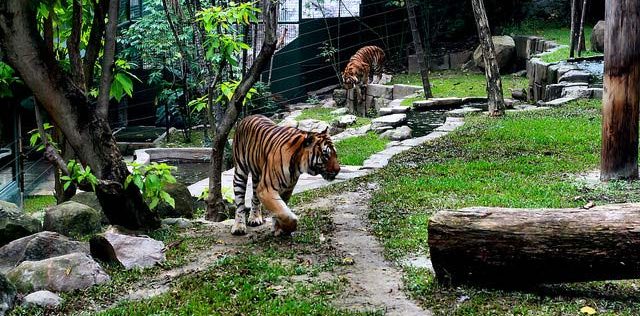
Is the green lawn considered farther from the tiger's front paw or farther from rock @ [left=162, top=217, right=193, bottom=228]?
the tiger's front paw

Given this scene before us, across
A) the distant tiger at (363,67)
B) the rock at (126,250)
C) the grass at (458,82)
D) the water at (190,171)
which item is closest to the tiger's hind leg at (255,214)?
the rock at (126,250)

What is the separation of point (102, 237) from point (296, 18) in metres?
16.5

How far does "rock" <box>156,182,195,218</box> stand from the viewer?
9031 millimetres

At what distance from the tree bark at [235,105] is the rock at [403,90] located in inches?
471

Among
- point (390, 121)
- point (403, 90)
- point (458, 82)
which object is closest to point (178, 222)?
point (390, 121)

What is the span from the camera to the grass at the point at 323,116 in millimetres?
18230

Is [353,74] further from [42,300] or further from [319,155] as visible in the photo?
[42,300]

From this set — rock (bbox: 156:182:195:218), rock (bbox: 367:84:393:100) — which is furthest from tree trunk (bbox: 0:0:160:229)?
rock (bbox: 367:84:393:100)

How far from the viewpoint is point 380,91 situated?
21.1 m

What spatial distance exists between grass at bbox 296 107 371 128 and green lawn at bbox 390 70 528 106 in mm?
1103

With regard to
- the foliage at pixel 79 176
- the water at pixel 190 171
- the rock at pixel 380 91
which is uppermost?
the foliage at pixel 79 176

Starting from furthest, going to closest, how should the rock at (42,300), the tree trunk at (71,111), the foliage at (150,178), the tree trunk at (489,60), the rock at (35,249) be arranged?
the tree trunk at (489,60) < the foliage at (150,178) < the tree trunk at (71,111) < the rock at (35,249) < the rock at (42,300)

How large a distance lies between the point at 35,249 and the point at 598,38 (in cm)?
1672

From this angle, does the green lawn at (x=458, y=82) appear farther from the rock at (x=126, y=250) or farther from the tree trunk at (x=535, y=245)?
the tree trunk at (x=535, y=245)
